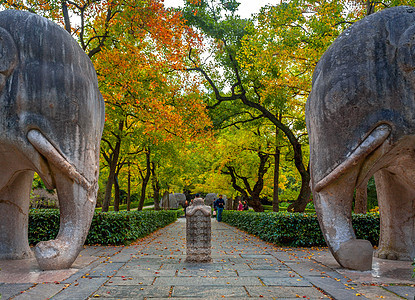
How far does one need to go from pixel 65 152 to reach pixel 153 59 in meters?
7.92

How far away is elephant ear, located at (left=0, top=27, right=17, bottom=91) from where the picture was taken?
532 centimetres

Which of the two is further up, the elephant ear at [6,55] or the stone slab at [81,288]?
the elephant ear at [6,55]

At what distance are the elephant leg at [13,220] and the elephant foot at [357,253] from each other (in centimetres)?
595

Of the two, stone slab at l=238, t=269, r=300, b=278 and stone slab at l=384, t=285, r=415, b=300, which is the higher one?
stone slab at l=384, t=285, r=415, b=300

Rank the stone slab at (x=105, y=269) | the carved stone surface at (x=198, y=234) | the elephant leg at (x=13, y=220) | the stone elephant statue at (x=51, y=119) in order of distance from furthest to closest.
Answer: the carved stone surface at (x=198, y=234) → the elephant leg at (x=13, y=220) → the stone slab at (x=105, y=269) → the stone elephant statue at (x=51, y=119)

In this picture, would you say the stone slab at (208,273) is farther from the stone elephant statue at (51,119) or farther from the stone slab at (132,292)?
the stone elephant statue at (51,119)

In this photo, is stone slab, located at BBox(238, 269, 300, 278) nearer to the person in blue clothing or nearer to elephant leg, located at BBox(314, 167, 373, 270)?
elephant leg, located at BBox(314, 167, 373, 270)

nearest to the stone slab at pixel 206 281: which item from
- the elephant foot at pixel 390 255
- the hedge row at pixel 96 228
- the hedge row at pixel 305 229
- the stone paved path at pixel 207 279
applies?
the stone paved path at pixel 207 279

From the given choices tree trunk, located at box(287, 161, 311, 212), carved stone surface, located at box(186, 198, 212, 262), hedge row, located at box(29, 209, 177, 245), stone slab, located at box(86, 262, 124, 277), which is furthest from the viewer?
tree trunk, located at box(287, 161, 311, 212)

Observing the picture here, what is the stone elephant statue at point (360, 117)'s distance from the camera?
17.0ft

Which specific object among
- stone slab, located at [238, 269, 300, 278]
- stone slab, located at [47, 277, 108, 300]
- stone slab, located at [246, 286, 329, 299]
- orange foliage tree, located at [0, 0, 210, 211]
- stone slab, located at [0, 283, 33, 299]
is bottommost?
stone slab, located at [238, 269, 300, 278]

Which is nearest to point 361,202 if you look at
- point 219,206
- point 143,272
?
point 143,272

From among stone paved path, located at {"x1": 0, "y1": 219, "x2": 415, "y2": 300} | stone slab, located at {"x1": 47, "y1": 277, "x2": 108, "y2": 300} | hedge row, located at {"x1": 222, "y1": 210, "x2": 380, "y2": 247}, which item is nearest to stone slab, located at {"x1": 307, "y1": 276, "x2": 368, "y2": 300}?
stone paved path, located at {"x1": 0, "y1": 219, "x2": 415, "y2": 300}

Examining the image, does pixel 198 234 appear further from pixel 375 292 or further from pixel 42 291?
pixel 375 292
